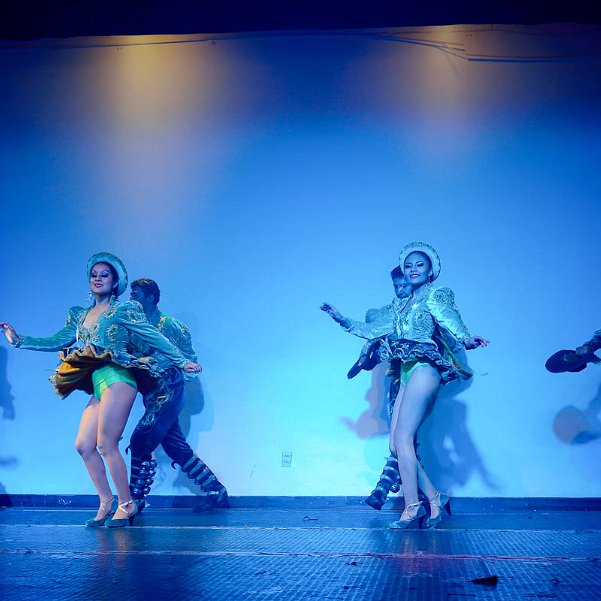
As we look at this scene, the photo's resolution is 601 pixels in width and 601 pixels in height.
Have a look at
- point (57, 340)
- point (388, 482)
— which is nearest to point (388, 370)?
point (388, 482)

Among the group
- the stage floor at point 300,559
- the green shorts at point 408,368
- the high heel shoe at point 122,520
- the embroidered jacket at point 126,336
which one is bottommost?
the stage floor at point 300,559

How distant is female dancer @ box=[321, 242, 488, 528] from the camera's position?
460 centimetres

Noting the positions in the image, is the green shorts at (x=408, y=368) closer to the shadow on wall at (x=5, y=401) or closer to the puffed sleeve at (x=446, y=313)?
the puffed sleeve at (x=446, y=313)

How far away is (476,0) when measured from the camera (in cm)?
613

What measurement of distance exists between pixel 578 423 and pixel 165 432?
2.96 m

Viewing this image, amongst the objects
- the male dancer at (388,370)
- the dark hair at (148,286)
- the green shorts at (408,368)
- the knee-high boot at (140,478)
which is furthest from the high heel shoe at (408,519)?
the dark hair at (148,286)

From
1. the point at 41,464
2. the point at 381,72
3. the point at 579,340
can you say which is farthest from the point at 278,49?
the point at 41,464

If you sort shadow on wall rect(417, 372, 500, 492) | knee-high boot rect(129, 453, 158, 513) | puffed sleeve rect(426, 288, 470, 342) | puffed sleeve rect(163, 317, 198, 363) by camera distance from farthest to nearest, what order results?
1. shadow on wall rect(417, 372, 500, 492)
2. puffed sleeve rect(163, 317, 198, 363)
3. knee-high boot rect(129, 453, 158, 513)
4. puffed sleeve rect(426, 288, 470, 342)

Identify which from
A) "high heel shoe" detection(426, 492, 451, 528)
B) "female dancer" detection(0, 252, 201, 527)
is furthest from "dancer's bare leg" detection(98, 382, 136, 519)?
"high heel shoe" detection(426, 492, 451, 528)

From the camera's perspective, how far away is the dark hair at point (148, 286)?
5820 mm

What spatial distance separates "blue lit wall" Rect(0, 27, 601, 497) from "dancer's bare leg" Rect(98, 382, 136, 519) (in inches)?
59.9

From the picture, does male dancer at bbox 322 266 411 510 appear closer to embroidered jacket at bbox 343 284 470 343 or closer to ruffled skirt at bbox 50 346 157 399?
embroidered jacket at bbox 343 284 470 343

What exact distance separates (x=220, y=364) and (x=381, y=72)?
2650 millimetres

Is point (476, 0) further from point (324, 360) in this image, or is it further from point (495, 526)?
point (495, 526)
